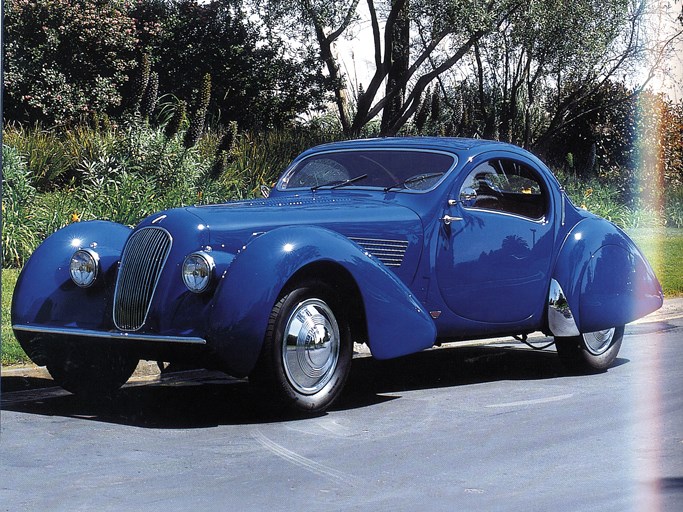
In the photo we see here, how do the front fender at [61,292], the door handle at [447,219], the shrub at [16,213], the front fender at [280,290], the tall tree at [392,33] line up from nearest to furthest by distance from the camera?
the front fender at [280,290] → the front fender at [61,292] → the door handle at [447,219] → the shrub at [16,213] → the tall tree at [392,33]

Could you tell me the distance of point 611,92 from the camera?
1216 inches

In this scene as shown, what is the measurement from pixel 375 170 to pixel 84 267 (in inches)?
91.9

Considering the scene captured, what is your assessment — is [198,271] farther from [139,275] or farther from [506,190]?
[506,190]

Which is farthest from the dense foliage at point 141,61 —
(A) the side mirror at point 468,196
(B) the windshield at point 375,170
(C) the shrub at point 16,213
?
(A) the side mirror at point 468,196

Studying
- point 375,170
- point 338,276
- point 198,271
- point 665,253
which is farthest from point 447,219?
point 665,253

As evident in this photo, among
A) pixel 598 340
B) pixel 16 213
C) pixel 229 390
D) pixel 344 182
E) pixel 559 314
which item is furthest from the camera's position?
pixel 16 213

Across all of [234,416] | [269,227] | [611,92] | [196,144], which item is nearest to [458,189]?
[269,227]

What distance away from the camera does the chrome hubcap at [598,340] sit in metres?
→ 9.09

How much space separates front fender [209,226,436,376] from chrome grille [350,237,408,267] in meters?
0.21

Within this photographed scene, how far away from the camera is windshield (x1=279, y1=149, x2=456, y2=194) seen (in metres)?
8.32

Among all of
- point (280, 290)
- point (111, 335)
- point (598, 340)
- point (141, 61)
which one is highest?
point (141, 61)

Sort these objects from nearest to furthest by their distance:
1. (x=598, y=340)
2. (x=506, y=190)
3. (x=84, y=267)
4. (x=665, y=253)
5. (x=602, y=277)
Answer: (x=84, y=267), (x=506, y=190), (x=602, y=277), (x=598, y=340), (x=665, y=253)

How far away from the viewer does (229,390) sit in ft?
26.8

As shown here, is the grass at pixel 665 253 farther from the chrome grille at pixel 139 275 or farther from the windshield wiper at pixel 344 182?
the chrome grille at pixel 139 275
